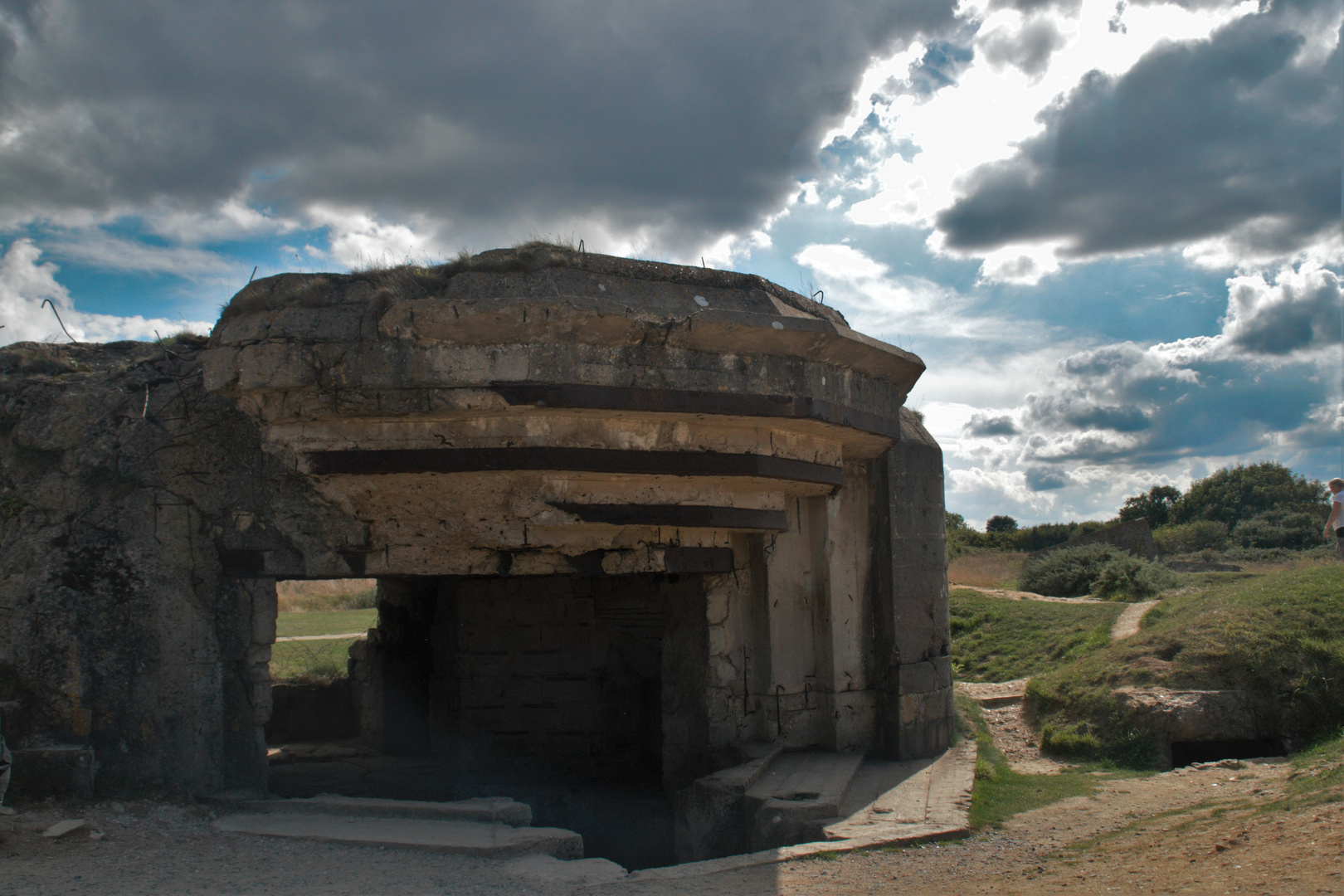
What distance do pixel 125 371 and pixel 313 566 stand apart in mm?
1540

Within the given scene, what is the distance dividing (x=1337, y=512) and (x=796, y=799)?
6822mm

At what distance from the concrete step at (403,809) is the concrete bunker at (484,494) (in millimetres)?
396

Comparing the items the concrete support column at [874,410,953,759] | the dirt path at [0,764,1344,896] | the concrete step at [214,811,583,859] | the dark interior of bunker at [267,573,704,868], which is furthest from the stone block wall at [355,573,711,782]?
the dirt path at [0,764,1344,896]

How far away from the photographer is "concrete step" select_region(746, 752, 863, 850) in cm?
427

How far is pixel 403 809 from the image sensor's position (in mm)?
4316

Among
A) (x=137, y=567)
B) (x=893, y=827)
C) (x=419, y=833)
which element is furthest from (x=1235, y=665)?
(x=137, y=567)

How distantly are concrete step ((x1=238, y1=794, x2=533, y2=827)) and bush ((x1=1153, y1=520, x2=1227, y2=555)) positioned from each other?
27.5m

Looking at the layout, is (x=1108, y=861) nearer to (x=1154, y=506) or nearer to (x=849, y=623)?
(x=849, y=623)

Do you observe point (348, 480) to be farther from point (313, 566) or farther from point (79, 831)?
point (79, 831)

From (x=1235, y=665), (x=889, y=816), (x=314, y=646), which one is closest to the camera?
(x=889, y=816)

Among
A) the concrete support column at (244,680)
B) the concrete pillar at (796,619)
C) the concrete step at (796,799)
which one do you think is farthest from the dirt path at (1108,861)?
the concrete support column at (244,680)

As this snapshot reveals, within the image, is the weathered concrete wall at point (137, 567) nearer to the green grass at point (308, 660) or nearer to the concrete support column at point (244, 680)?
the concrete support column at point (244, 680)

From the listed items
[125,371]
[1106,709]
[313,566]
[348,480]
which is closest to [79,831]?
[313,566]

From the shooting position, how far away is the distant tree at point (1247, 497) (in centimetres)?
Answer: 3000
